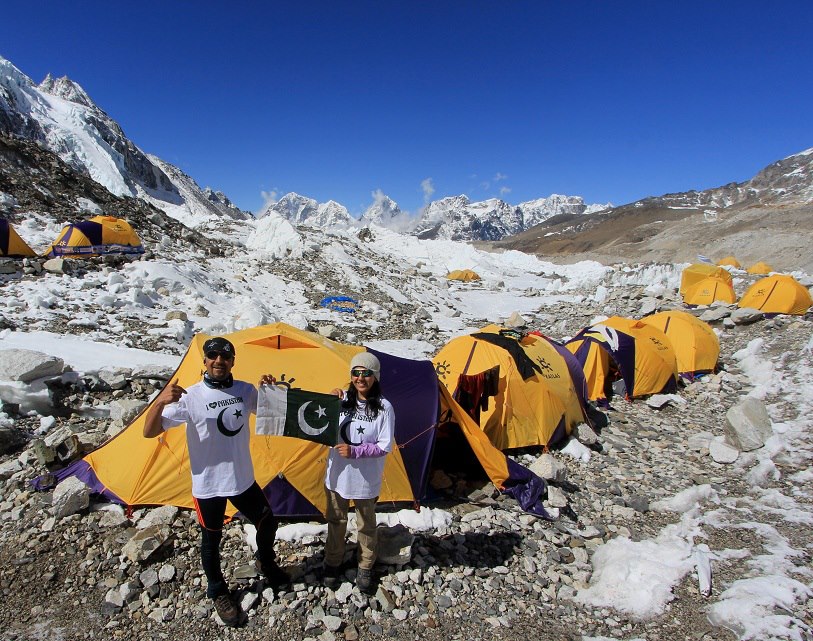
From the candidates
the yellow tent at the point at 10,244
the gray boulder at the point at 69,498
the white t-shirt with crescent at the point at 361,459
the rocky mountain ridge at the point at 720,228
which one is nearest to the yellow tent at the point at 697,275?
the white t-shirt with crescent at the point at 361,459

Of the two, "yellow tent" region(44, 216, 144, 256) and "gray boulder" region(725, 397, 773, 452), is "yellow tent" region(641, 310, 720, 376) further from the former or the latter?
"yellow tent" region(44, 216, 144, 256)

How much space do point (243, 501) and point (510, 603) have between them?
8.84 feet

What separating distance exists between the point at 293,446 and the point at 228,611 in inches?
63.2

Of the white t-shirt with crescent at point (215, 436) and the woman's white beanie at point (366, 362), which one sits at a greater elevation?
the woman's white beanie at point (366, 362)

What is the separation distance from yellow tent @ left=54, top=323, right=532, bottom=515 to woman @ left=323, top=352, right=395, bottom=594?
1105mm

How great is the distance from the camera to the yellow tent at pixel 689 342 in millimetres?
11633

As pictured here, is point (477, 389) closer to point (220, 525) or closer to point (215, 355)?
point (220, 525)

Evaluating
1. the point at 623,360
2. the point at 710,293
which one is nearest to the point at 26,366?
the point at 623,360

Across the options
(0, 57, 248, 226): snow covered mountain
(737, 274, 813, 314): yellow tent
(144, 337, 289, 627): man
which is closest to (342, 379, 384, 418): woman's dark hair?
(144, 337, 289, 627): man

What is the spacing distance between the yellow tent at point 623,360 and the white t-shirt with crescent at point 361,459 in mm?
7737

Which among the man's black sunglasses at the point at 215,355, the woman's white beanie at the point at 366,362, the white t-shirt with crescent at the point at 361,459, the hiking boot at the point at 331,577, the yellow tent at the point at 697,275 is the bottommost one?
the hiking boot at the point at 331,577

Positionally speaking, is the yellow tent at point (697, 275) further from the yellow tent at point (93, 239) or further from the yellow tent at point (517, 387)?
the yellow tent at point (93, 239)

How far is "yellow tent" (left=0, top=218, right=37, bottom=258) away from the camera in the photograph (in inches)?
577

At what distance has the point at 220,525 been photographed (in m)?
3.48
